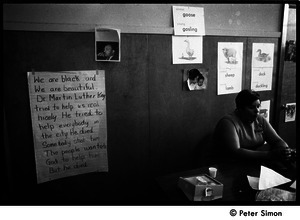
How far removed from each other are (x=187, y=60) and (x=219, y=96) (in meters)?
0.55

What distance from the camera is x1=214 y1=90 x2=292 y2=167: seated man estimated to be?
190 centimetres

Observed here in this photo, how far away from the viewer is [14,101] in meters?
1.75

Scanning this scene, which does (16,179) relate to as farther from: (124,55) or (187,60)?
(187,60)

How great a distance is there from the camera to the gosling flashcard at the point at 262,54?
2514 millimetres

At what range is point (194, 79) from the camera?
227 cm

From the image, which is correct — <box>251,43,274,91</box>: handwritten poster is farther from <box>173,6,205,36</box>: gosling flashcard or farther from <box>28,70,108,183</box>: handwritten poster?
<box>28,70,108,183</box>: handwritten poster

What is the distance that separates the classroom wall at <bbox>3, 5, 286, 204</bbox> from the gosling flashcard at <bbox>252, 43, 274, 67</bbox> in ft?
0.24

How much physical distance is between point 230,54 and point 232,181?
143 centimetres

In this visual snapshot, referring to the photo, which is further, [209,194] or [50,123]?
[50,123]

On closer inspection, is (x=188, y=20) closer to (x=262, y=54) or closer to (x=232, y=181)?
(x=262, y=54)

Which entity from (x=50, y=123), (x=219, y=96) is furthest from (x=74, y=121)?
(x=219, y=96)

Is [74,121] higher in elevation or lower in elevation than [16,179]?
higher

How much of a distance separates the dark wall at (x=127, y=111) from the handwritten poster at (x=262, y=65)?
0.28 ft

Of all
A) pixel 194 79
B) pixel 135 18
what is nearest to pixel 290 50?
pixel 194 79
